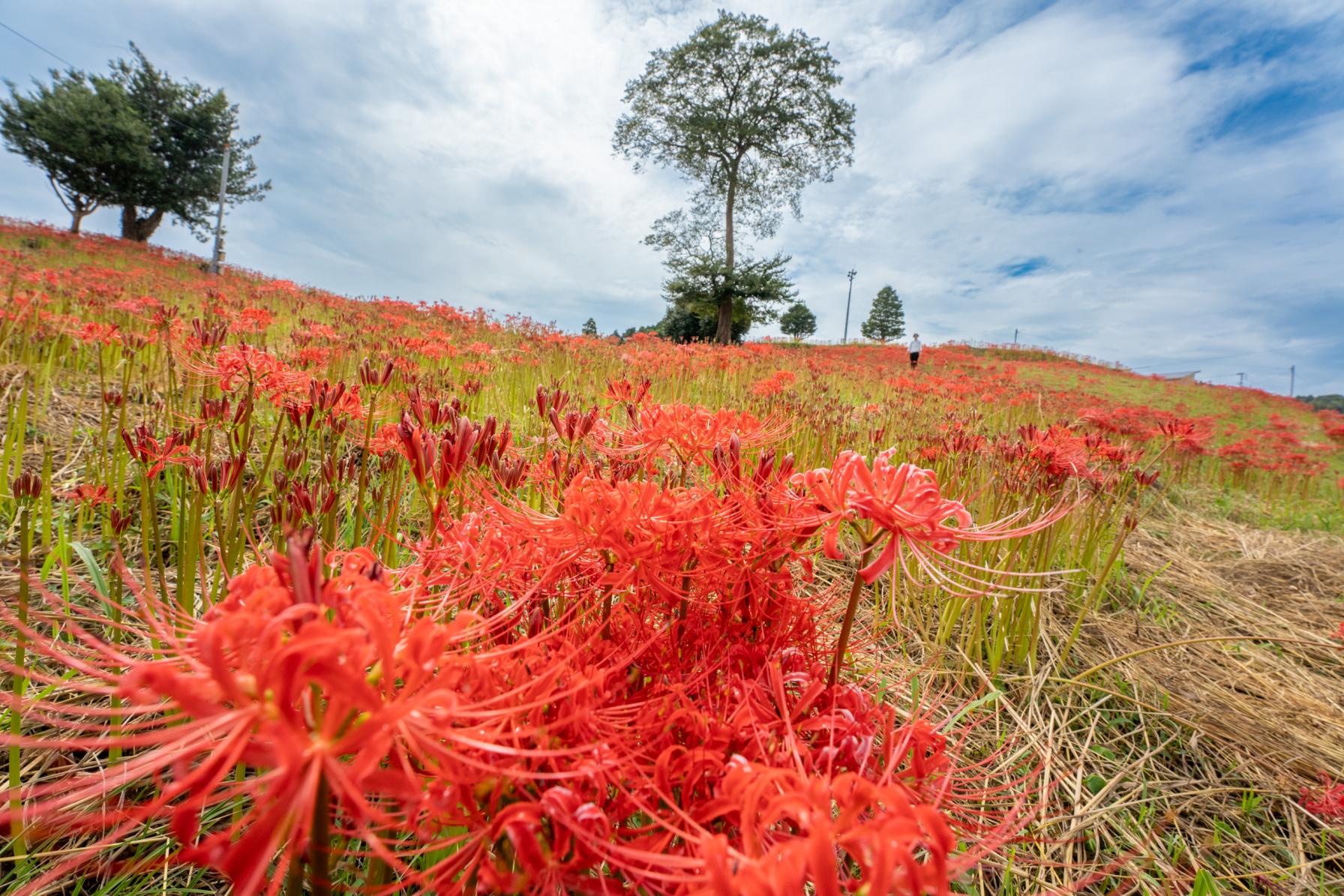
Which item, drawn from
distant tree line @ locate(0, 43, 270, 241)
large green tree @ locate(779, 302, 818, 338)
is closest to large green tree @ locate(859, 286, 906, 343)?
large green tree @ locate(779, 302, 818, 338)

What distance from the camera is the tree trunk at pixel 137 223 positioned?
26234 millimetres

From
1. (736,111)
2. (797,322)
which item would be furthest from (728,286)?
(797,322)

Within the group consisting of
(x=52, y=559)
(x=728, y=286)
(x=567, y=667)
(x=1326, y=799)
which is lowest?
(x=1326, y=799)

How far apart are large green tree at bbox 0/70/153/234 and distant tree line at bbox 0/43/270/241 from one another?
0.10 feet

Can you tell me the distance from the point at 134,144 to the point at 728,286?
26024 millimetres

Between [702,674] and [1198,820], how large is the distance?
7.59 ft

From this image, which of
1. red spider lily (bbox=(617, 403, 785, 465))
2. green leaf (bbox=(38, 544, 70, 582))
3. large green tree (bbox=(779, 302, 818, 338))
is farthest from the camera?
large green tree (bbox=(779, 302, 818, 338))

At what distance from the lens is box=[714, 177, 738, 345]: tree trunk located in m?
21.0

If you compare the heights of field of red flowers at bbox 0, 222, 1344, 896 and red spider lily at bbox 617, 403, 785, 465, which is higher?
red spider lily at bbox 617, 403, 785, 465

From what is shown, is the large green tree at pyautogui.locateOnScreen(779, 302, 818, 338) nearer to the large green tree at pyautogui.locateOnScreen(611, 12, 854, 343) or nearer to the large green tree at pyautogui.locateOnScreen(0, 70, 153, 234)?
the large green tree at pyautogui.locateOnScreen(611, 12, 854, 343)

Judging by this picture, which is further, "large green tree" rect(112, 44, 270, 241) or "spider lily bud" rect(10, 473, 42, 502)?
"large green tree" rect(112, 44, 270, 241)

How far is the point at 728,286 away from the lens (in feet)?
68.8

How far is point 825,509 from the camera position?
1157mm

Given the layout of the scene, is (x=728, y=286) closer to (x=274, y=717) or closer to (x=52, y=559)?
(x=52, y=559)
